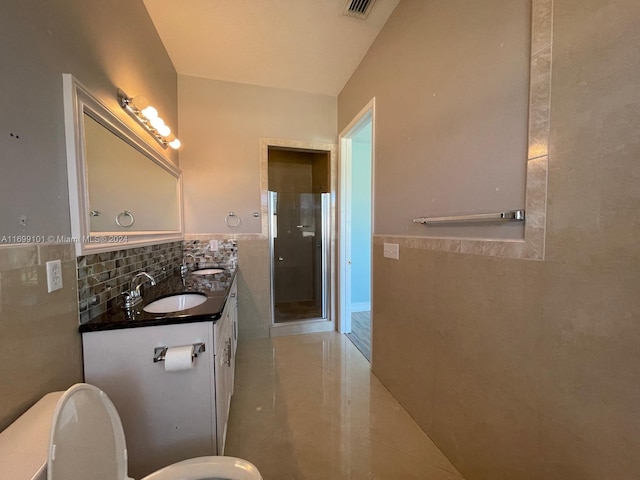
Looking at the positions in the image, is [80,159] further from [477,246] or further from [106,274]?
[477,246]

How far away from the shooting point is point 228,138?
8.72 feet

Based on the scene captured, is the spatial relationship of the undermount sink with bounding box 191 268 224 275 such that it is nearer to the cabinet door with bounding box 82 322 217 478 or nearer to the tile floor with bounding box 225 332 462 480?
the tile floor with bounding box 225 332 462 480

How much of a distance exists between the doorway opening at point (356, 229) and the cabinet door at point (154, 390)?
1636 mm

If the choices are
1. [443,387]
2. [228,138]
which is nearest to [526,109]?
[443,387]

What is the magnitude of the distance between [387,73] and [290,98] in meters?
1.33

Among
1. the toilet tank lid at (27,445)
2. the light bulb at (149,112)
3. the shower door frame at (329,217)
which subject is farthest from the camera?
the shower door frame at (329,217)

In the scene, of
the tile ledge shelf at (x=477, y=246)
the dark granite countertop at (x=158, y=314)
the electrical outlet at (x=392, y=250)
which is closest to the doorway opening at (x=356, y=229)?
the electrical outlet at (x=392, y=250)

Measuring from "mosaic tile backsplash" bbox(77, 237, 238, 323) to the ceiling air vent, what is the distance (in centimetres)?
223

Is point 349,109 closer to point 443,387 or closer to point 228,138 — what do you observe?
point 228,138

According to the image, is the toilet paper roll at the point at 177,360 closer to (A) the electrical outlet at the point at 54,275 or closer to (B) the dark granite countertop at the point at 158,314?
(B) the dark granite countertop at the point at 158,314

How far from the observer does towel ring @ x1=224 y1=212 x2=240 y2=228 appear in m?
2.70

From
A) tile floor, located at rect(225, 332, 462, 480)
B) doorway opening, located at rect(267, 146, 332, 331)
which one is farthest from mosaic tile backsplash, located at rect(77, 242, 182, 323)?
→ doorway opening, located at rect(267, 146, 332, 331)

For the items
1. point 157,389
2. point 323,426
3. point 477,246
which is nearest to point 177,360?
point 157,389

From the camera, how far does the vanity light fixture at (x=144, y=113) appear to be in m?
1.43
